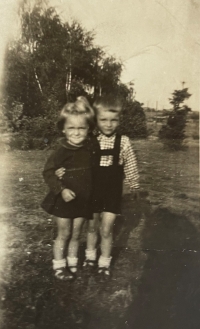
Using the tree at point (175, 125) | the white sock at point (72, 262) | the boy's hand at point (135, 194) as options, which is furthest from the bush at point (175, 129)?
the white sock at point (72, 262)

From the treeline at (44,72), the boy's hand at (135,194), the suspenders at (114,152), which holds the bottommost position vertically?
the boy's hand at (135,194)

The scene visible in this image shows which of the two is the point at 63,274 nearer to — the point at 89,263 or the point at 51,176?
the point at 89,263

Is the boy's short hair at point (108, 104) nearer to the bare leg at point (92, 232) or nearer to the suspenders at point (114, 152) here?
the suspenders at point (114, 152)

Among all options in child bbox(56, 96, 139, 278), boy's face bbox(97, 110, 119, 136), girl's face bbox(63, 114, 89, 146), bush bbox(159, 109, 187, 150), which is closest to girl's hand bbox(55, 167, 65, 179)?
child bbox(56, 96, 139, 278)

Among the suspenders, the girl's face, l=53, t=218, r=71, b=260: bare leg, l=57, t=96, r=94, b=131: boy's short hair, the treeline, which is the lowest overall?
l=53, t=218, r=71, b=260: bare leg

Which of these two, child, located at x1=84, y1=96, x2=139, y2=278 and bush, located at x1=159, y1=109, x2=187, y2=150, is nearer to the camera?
child, located at x1=84, y1=96, x2=139, y2=278

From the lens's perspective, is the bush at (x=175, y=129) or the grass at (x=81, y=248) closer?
the grass at (x=81, y=248)

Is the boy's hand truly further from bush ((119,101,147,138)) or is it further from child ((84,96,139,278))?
bush ((119,101,147,138))

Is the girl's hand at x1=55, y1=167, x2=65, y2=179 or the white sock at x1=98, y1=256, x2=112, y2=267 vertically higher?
the girl's hand at x1=55, y1=167, x2=65, y2=179
